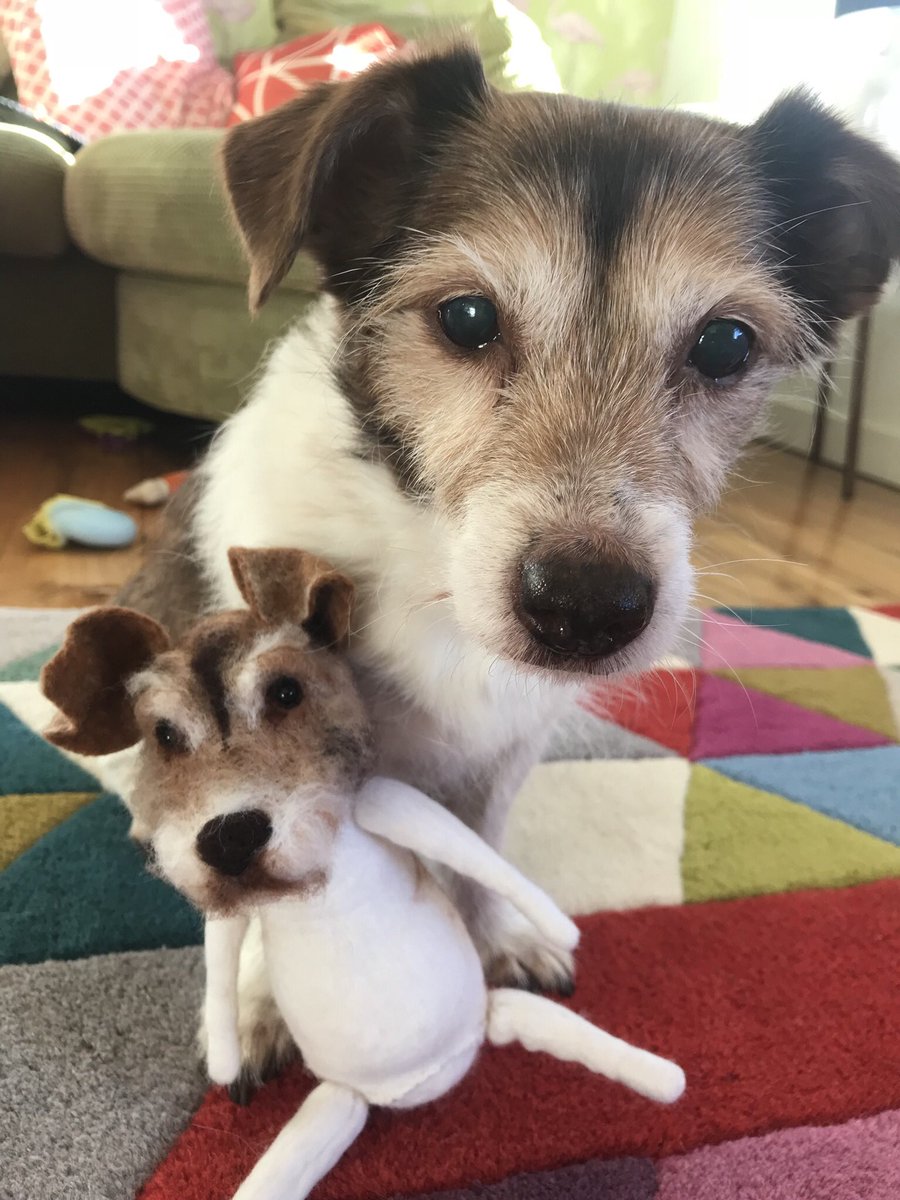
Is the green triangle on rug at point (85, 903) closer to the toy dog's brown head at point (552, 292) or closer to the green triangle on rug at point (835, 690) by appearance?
the toy dog's brown head at point (552, 292)

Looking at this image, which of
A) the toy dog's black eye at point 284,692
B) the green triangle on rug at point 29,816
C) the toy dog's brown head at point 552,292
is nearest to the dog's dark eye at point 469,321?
the toy dog's brown head at point 552,292

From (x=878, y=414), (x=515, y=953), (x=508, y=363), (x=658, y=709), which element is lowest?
(x=878, y=414)

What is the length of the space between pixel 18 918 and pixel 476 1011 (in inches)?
23.5

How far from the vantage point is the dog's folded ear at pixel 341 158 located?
966 millimetres

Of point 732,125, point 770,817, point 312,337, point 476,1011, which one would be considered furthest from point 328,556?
point 770,817

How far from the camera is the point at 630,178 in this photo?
Answer: 38.7 inches

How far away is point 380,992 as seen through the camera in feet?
2.71

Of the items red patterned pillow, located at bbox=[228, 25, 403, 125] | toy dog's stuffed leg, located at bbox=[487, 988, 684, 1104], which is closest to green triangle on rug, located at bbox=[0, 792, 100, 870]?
toy dog's stuffed leg, located at bbox=[487, 988, 684, 1104]

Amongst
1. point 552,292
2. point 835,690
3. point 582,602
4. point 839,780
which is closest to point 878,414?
point 835,690

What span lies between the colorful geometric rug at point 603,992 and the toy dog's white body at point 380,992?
0.25 feet

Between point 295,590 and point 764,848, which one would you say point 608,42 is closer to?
point 764,848

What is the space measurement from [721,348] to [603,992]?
0.78 metres

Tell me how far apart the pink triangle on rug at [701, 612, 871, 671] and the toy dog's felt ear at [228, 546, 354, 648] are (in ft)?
4.15

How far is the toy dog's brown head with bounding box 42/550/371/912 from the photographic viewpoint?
0.74m
